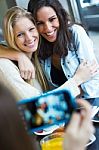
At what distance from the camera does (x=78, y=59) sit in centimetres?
194

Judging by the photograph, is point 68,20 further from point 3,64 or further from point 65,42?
point 3,64

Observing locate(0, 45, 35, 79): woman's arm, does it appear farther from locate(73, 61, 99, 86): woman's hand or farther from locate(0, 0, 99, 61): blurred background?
locate(0, 0, 99, 61): blurred background

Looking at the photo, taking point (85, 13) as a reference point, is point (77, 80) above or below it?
below

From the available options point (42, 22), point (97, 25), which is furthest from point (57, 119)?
point (97, 25)

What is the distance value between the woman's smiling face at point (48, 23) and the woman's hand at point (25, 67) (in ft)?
0.76

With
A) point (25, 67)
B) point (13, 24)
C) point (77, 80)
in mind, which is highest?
point (13, 24)

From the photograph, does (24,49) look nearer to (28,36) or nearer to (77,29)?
(28,36)

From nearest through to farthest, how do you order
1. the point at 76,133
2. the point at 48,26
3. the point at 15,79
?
1. the point at 76,133
2. the point at 15,79
3. the point at 48,26

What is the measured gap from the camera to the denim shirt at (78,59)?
1910 mm

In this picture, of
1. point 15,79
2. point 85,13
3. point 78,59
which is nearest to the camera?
point 15,79

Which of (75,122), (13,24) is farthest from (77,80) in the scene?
(75,122)

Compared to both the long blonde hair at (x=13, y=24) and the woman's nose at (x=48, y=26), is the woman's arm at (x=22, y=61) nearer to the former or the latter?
the long blonde hair at (x=13, y=24)

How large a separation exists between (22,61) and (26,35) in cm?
16

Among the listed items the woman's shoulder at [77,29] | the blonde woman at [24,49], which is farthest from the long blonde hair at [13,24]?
the woman's shoulder at [77,29]
